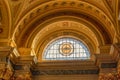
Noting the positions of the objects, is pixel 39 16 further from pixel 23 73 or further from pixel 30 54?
pixel 23 73

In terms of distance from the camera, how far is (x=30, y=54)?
2256cm

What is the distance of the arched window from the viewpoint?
79.8ft

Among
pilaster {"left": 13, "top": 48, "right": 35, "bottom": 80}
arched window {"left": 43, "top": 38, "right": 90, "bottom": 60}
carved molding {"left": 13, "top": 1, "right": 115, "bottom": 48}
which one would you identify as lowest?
pilaster {"left": 13, "top": 48, "right": 35, "bottom": 80}

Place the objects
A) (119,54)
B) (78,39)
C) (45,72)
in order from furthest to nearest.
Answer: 1. (78,39)
2. (45,72)
3. (119,54)

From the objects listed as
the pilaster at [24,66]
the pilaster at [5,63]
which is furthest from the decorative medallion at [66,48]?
the pilaster at [5,63]

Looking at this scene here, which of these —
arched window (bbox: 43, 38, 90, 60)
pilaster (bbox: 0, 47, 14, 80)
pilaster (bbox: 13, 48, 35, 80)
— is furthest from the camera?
arched window (bbox: 43, 38, 90, 60)

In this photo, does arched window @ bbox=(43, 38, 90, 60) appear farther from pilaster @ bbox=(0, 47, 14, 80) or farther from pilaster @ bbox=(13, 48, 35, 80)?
pilaster @ bbox=(0, 47, 14, 80)

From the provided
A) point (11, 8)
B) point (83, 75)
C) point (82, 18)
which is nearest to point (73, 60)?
point (83, 75)

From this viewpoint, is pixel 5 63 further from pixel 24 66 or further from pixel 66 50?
pixel 66 50

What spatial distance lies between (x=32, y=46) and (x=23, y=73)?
2.25m

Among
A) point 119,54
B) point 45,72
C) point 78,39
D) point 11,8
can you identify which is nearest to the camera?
point 119,54

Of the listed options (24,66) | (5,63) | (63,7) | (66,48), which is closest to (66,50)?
(66,48)

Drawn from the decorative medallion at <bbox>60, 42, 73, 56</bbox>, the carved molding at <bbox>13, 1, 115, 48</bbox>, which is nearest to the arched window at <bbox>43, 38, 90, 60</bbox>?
the decorative medallion at <bbox>60, 42, 73, 56</bbox>

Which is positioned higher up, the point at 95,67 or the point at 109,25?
the point at 109,25
